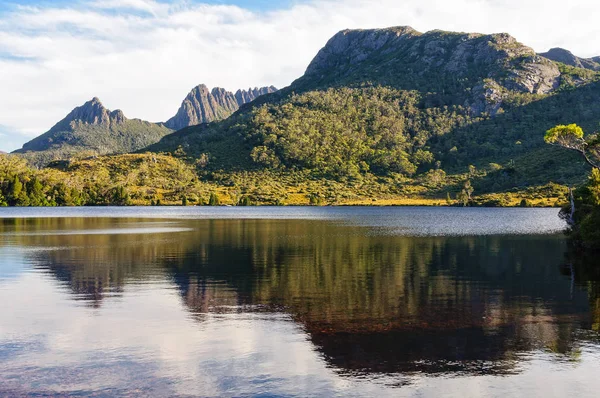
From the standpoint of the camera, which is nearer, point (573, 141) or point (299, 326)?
point (299, 326)

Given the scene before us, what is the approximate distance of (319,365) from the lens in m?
21.9

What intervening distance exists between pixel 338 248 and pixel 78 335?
4586 centimetres

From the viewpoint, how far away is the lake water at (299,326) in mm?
20203

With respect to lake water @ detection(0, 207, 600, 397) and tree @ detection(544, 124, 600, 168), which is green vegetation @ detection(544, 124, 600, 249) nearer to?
tree @ detection(544, 124, 600, 168)

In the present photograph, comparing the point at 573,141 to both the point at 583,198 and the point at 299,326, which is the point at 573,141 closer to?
the point at 583,198

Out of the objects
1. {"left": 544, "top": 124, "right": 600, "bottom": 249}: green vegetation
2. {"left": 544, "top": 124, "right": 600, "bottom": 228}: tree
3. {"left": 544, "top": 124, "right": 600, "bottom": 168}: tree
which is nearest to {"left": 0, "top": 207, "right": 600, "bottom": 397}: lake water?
{"left": 544, "top": 124, "right": 600, "bottom": 249}: green vegetation

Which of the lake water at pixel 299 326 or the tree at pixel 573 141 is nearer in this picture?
the lake water at pixel 299 326

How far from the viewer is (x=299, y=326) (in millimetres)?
28328

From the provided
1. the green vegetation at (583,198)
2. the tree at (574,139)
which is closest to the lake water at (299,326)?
the green vegetation at (583,198)

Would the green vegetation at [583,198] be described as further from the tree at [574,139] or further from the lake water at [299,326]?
the lake water at [299,326]

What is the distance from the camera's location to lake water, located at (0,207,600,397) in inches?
795

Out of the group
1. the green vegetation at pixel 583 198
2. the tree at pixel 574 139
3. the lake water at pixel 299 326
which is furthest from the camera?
the tree at pixel 574 139

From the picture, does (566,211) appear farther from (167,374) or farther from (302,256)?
(167,374)

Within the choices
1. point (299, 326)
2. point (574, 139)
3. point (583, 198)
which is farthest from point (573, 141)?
point (299, 326)
